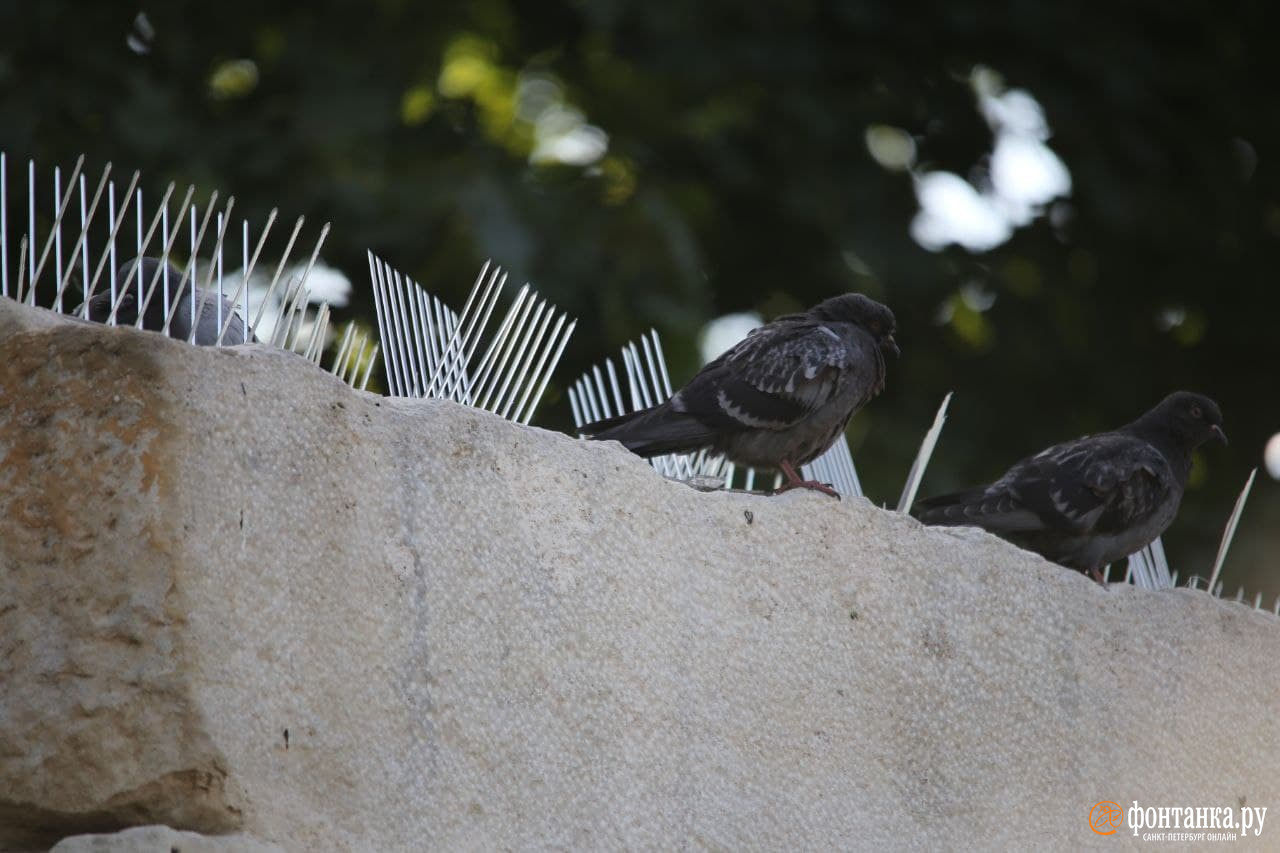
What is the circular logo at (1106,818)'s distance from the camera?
4824mm

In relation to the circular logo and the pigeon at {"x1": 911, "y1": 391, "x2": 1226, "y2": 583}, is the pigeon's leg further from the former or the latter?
the circular logo

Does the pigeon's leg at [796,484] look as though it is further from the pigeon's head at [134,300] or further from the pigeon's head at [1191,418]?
the pigeon's head at [1191,418]

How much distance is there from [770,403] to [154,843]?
281cm

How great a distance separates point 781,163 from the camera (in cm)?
1036

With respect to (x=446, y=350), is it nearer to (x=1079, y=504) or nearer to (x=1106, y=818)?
(x=1106, y=818)

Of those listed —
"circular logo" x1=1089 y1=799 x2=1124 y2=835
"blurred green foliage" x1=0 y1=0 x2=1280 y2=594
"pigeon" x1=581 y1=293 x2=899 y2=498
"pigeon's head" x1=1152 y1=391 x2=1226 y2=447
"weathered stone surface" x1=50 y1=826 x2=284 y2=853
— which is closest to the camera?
"weathered stone surface" x1=50 y1=826 x2=284 y2=853

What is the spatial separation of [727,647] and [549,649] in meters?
0.53

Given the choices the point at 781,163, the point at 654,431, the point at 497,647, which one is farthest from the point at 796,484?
the point at 781,163

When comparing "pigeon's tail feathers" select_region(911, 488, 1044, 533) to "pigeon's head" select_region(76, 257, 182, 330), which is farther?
"pigeon's tail feathers" select_region(911, 488, 1044, 533)

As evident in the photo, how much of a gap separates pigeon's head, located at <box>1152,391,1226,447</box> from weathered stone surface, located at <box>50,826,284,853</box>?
14.9 ft

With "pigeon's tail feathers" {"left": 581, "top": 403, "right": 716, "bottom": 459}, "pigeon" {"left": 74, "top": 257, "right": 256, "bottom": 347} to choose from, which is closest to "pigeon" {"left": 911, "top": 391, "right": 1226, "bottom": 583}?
"pigeon's tail feathers" {"left": 581, "top": 403, "right": 716, "bottom": 459}

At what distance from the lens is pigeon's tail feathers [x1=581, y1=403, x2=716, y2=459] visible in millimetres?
5328

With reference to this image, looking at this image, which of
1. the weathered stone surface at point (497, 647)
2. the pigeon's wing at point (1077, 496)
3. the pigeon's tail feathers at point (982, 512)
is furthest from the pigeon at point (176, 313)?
the pigeon's wing at point (1077, 496)

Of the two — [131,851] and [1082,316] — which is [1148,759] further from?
[1082,316]
